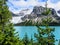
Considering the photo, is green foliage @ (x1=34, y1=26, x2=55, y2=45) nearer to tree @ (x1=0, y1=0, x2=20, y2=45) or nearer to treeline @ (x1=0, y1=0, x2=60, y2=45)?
treeline @ (x1=0, y1=0, x2=60, y2=45)

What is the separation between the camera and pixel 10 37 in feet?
61.5

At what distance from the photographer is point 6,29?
1989cm

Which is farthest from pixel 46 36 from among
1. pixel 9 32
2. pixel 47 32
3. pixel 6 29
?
pixel 9 32

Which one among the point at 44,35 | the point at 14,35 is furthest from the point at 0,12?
the point at 44,35

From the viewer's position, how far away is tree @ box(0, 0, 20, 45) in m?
18.8

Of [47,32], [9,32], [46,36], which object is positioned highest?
[9,32]

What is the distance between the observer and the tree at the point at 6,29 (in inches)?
741

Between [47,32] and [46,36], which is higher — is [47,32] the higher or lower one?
the higher one

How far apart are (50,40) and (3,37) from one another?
26.7 feet

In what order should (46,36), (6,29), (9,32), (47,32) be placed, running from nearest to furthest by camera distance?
(9,32)
(6,29)
(47,32)
(46,36)

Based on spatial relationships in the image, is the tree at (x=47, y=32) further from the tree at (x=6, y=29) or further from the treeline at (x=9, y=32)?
the tree at (x=6, y=29)

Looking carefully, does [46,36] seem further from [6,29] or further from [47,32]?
[6,29]

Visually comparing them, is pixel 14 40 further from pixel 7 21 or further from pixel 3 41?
pixel 7 21

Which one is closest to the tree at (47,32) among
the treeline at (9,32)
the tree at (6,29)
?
the treeline at (9,32)
